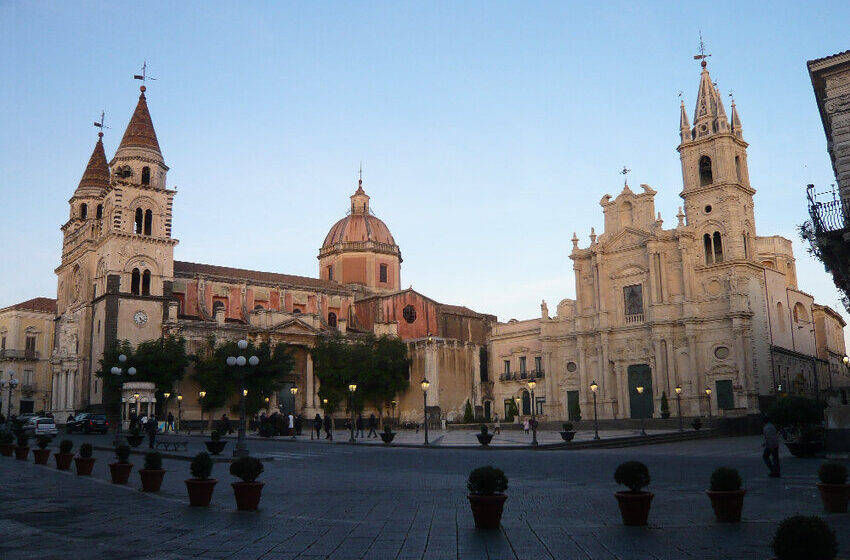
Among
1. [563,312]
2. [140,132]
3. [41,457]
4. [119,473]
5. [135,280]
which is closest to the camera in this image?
[119,473]

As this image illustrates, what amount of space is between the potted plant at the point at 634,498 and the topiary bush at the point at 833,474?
2.70 meters

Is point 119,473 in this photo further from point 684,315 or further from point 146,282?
point 684,315

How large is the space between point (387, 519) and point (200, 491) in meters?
3.27

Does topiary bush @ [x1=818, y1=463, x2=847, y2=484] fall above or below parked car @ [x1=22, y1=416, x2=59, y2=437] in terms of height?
below

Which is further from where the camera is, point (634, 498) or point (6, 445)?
point (6, 445)

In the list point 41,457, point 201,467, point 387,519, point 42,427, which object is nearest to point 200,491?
point 201,467

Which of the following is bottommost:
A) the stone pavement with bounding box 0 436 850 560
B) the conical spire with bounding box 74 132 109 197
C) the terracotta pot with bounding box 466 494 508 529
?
the stone pavement with bounding box 0 436 850 560

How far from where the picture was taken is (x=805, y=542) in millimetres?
5297

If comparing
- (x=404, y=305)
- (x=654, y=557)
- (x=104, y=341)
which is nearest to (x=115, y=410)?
(x=104, y=341)

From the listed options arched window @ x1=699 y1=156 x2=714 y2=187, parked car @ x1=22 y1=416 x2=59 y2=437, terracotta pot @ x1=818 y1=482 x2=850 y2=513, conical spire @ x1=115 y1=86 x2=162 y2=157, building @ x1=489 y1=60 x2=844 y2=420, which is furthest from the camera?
conical spire @ x1=115 y1=86 x2=162 y2=157

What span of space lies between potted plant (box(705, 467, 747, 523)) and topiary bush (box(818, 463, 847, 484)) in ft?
5.07

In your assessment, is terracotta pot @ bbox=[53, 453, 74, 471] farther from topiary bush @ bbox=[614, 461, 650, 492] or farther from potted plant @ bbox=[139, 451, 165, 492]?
topiary bush @ bbox=[614, 461, 650, 492]

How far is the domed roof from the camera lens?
234 ft

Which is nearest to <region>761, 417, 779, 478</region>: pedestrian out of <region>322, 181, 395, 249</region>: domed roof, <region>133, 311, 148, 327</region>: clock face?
<region>133, 311, 148, 327</region>: clock face
